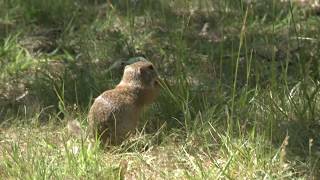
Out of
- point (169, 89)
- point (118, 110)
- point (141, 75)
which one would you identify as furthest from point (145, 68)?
point (118, 110)

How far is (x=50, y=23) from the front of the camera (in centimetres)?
669

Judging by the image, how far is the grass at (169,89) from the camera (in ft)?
13.7

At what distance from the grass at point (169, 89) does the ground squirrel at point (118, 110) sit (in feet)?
0.33

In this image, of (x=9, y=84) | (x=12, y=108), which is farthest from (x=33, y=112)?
(x=9, y=84)

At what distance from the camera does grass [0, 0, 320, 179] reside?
4.16 metres

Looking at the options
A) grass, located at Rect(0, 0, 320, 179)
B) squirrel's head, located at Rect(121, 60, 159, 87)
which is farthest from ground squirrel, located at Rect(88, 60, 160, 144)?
grass, located at Rect(0, 0, 320, 179)

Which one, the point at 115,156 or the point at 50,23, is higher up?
the point at 50,23

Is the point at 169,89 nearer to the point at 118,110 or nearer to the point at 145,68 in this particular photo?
the point at 145,68

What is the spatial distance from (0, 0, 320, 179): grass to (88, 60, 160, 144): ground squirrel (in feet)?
0.33

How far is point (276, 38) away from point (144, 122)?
68.1 inches

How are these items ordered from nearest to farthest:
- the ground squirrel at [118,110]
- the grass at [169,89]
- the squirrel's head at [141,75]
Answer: the grass at [169,89], the ground squirrel at [118,110], the squirrel's head at [141,75]

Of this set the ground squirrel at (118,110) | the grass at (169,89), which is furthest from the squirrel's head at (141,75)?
the grass at (169,89)

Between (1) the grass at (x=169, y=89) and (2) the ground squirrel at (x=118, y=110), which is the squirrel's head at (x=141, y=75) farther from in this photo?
(1) the grass at (x=169, y=89)

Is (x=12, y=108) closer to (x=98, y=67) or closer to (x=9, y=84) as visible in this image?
(x=9, y=84)
